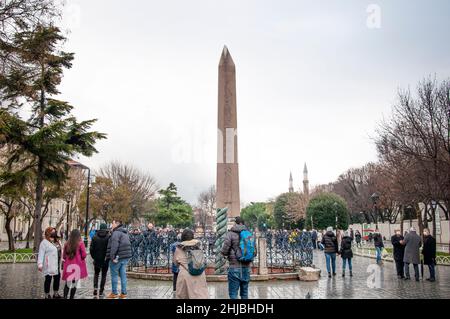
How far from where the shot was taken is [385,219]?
61375mm

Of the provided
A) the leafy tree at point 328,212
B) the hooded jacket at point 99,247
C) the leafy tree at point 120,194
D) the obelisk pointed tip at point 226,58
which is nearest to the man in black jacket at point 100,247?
the hooded jacket at point 99,247

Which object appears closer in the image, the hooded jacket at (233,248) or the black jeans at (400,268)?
the hooded jacket at (233,248)

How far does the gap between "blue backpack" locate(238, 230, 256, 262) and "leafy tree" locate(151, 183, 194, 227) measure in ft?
181

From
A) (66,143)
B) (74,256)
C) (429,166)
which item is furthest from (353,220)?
(74,256)

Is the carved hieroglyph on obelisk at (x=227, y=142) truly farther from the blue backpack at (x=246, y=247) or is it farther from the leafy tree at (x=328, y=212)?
the leafy tree at (x=328, y=212)

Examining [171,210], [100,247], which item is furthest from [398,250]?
[171,210]

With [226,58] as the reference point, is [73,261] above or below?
below

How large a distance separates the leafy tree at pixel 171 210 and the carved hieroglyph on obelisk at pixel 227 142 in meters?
48.6

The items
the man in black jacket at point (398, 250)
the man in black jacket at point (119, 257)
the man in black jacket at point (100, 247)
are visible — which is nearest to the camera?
the man in black jacket at point (119, 257)

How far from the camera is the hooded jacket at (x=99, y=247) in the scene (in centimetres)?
1002

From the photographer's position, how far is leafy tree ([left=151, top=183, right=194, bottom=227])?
62500 millimetres

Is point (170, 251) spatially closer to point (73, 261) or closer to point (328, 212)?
point (73, 261)

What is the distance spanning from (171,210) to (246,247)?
56.2 metres

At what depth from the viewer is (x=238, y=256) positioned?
7.64 metres
